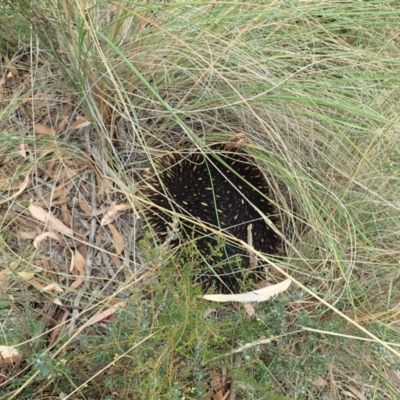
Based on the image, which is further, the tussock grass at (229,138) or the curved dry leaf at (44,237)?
the curved dry leaf at (44,237)

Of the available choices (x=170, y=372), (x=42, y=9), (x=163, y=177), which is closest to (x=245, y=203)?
(x=163, y=177)

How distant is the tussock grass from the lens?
3.23 ft

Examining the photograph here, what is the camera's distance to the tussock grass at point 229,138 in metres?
0.98

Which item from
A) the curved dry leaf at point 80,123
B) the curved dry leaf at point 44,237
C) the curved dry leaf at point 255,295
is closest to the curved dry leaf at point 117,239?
the curved dry leaf at point 44,237

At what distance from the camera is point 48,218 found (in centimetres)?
112

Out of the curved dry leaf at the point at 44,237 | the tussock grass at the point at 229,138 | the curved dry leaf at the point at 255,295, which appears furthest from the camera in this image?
the curved dry leaf at the point at 44,237

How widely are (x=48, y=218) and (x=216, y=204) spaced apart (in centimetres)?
35

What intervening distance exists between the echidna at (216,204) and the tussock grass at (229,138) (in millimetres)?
39

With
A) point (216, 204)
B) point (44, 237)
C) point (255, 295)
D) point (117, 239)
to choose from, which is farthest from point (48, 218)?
point (255, 295)

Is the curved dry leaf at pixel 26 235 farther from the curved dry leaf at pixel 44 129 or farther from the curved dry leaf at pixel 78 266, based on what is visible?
the curved dry leaf at pixel 44 129

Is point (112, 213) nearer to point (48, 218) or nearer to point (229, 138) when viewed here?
point (48, 218)

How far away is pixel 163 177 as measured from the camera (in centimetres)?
120

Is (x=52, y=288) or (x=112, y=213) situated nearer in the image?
(x=52, y=288)

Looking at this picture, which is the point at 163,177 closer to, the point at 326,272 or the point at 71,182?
the point at 71,182
